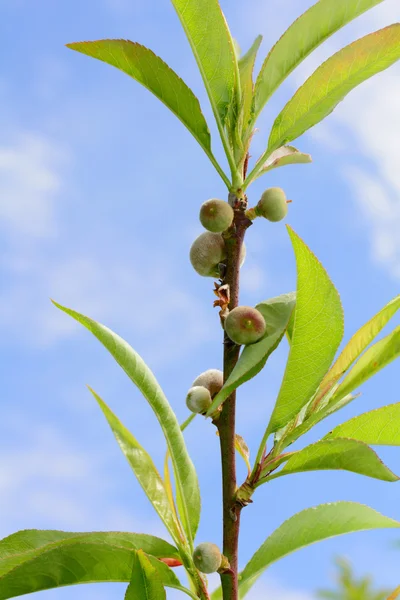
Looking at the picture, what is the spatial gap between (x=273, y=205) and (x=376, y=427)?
0.55 meters

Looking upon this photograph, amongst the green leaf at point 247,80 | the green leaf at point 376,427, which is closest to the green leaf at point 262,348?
the green leaf at point 376,427

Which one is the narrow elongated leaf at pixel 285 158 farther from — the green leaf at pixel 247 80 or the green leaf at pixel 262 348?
the green leaf at pixel 262 348

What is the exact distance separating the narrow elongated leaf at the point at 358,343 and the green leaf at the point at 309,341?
0.28 ft

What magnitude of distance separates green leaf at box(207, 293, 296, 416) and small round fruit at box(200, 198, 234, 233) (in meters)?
0.20

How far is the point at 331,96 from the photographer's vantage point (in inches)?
65.5

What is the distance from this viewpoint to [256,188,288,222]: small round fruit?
5.28ft

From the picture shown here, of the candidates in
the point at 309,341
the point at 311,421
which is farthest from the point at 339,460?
the point at 309,341

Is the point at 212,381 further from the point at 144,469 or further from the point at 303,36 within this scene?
the point at 303,36

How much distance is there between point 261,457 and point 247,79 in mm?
957

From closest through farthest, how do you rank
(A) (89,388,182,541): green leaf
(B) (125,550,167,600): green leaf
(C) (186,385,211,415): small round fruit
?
(B) (125,550,167,600): green leaf → (C) (186,385,211,415): small round fruit → (A) (89,388,182,541): green leaf

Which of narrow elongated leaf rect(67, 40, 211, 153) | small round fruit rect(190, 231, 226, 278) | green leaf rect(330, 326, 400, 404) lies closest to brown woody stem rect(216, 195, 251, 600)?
small round fruit rect(190, 231, 226, 278)

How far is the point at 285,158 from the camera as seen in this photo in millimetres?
1790

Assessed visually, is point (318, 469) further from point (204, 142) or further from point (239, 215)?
point (204, 142)

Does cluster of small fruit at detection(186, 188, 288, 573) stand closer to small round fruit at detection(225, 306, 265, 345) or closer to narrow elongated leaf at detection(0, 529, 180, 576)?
small round fruit at detection(225, 306, 265, 345)
